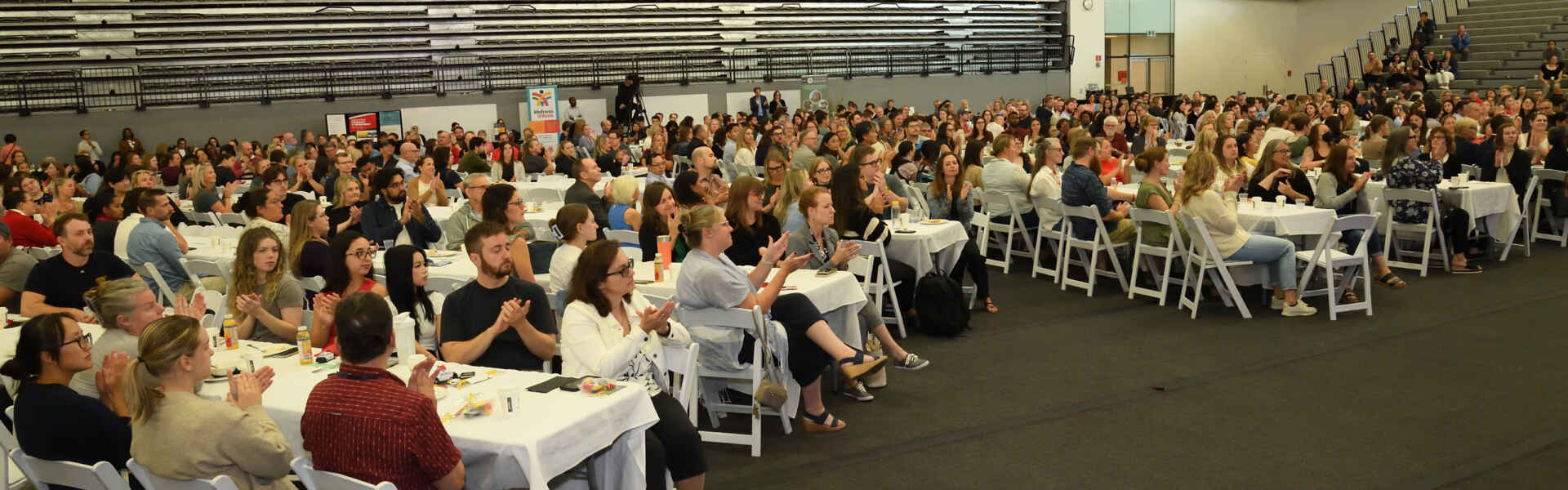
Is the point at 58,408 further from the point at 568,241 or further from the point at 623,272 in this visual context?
the point at 568,241

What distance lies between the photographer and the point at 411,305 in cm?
485

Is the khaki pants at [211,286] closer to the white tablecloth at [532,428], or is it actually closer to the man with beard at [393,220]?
the man with beard at [393,220]

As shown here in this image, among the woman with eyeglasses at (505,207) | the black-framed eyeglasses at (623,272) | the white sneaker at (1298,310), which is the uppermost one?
the woman with eyeglasses at (505,207)

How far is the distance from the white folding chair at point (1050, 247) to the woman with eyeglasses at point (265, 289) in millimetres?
5260

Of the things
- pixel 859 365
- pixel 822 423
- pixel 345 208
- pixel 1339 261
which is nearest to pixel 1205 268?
pixel 1339 261

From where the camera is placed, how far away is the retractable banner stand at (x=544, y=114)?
58.3 ft

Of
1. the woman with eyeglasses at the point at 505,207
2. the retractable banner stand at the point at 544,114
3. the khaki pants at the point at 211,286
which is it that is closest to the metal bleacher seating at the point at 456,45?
the retractable banner stand at the point at 544,114

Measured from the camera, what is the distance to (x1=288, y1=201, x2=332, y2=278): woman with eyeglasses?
5746 mm

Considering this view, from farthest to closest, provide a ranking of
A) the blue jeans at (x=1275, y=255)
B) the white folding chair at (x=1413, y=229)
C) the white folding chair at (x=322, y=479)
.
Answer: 1. the white folding chair at (x=1413, y=229)
2. the blue jeans at (x=1275, y=255)
3. the white folding chair at (x=322, y=479)

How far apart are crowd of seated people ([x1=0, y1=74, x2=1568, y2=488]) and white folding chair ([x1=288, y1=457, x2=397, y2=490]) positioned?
7 cm

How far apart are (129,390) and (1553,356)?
6.59 metres

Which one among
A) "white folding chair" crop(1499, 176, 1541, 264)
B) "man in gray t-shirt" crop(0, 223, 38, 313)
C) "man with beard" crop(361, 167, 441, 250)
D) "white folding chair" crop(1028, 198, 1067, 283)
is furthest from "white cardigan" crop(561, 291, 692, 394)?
"white folding chair" crop(1499, 176, 1541, 264)

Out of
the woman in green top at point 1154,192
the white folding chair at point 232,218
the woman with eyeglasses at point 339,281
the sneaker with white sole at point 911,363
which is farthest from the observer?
the white folding chair at point 232,218

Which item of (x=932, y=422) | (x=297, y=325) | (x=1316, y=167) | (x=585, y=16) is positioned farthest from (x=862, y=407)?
(x=585, y=16)
